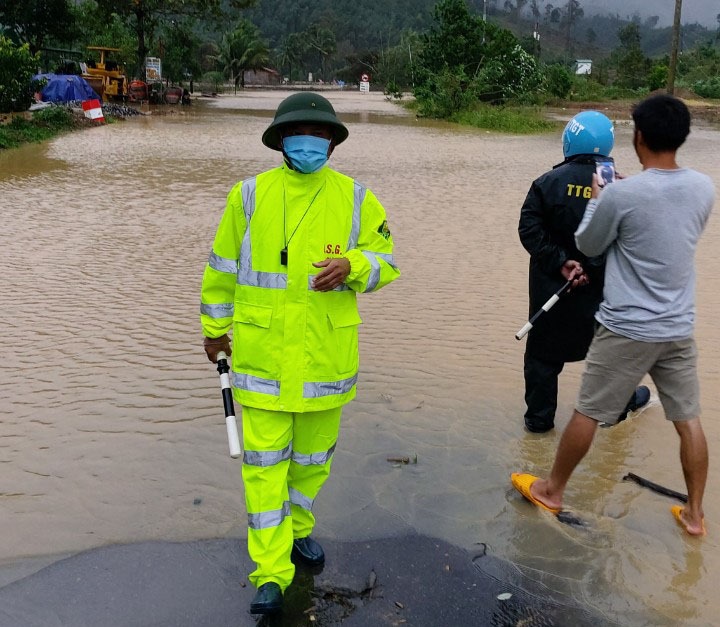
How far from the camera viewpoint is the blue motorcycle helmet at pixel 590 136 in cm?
367

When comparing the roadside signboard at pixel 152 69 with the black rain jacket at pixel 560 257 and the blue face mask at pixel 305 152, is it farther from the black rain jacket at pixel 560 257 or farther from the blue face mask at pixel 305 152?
the blue face mask at pixel 305 152

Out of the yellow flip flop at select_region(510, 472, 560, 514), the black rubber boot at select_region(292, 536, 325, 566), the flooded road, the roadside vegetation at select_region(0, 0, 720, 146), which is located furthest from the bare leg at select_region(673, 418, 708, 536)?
the roadside vegetation at select_region(0, 0, 720, 146)

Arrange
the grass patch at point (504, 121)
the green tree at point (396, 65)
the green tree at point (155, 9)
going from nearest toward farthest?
the grass patch at point (504, 121) → the green tree at point (155, 9) → the green tree at point (396, 65)

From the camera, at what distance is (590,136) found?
367 centimetres

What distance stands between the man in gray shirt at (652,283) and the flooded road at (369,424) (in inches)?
19.1

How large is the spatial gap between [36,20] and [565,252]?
3506 cm

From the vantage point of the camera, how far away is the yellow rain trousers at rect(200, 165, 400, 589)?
2.66 m

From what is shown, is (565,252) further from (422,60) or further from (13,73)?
(422,60)

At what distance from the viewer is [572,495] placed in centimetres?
357

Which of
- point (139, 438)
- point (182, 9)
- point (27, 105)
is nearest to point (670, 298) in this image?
point (139, 438)

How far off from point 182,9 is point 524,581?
1600 inches

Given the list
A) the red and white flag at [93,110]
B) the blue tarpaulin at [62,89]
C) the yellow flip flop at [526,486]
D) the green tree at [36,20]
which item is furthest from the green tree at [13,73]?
the yellow flip flop at [526,486]

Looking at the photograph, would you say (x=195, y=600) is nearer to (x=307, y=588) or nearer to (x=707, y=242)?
(x=307, y=588)

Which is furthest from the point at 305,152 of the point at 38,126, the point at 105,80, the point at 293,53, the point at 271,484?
the point at 293,53
